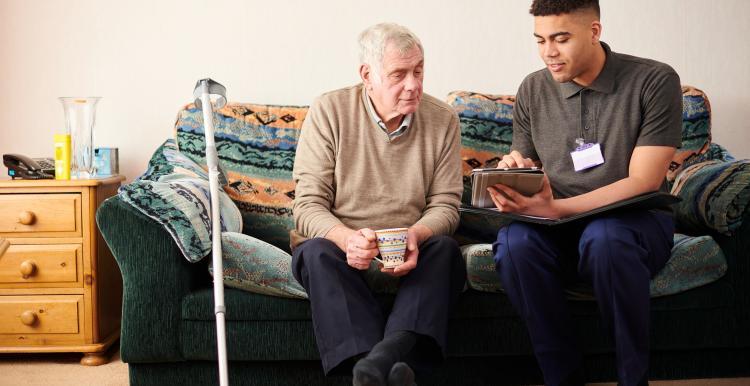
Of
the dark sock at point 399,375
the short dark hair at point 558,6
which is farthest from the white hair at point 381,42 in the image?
the dark sock at point 399,375

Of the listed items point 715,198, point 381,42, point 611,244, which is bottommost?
point 611,244

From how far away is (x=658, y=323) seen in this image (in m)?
2.15

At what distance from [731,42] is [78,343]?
279cm

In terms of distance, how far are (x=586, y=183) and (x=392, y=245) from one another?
70 centimetres

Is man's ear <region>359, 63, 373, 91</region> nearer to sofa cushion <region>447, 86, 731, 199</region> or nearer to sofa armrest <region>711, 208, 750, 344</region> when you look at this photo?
sofa cushion <region>447, 86, 731, 199</region>

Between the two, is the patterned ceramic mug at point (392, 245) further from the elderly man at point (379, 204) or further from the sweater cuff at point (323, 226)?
the sweater cuff at point (323, 226)

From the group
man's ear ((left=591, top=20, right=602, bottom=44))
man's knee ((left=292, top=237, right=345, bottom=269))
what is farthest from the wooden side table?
man's ear ((left=591, top=20, right=602, bottom=44))

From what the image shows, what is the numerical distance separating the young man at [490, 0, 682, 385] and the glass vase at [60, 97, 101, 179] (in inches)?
61.4

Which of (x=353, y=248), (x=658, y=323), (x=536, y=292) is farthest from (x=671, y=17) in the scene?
(x=353, y=248)

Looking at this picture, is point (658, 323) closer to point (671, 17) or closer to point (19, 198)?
point (671, 17)

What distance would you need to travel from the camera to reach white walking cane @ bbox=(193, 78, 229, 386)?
1.74 m

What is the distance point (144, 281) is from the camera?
6.83 feet

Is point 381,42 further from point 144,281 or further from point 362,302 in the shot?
point 144,281

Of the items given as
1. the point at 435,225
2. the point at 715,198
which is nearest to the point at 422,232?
the point at 435,225
